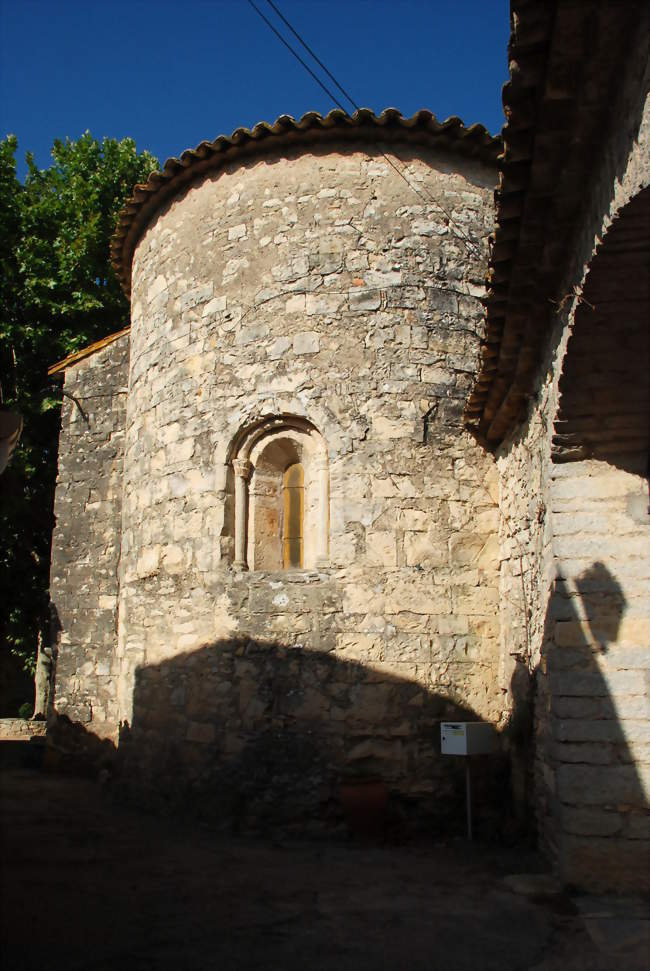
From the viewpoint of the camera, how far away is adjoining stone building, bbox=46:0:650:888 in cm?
546

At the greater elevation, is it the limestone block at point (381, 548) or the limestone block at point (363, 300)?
the limestone block at point (363, 300)

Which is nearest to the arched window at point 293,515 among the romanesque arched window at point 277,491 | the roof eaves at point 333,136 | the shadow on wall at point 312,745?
the romanesque arched window at point 277,491

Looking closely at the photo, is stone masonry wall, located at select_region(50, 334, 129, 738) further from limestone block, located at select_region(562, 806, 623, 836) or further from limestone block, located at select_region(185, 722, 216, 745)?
limestone block, located at select_region(562, 806, 623, 836)

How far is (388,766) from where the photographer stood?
23.2ft

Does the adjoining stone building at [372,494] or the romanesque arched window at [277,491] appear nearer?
the adjoining stone building at [372,494]

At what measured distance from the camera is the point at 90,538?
10.6 m

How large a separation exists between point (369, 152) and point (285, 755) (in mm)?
5522

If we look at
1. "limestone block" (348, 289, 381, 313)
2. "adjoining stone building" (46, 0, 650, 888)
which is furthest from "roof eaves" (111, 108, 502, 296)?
"limestone block" (348, 289, 381, 313)

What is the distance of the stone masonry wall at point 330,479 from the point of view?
7246 millimetres

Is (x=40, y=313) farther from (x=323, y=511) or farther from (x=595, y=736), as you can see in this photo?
(x=595, y=736)

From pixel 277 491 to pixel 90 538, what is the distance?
3.61 metres

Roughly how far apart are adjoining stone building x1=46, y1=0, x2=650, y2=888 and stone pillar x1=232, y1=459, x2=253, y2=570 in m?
0.02

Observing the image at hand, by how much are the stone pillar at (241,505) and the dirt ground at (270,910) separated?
8.28ft

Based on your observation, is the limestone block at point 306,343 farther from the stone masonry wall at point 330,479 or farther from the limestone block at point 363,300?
the limestone block at point 363,300
